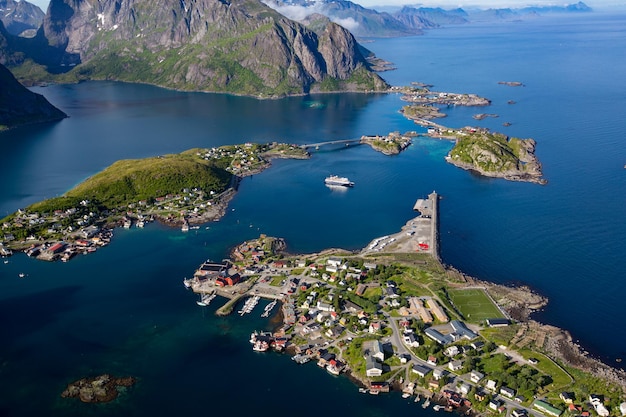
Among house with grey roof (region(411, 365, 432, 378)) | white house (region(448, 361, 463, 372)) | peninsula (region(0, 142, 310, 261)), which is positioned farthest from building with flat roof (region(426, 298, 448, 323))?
peninsula (region(0, 142, 310, 261))

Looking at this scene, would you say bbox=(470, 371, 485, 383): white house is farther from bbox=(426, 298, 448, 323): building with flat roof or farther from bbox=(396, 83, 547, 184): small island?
bbox=(396, 83, 547, 184): small island

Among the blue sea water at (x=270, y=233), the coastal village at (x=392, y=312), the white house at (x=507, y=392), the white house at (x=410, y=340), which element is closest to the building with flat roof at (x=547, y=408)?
the coastal village at (x=392, y=312)

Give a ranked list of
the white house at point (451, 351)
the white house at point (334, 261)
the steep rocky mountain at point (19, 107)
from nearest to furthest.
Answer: the white house at point (451, 351), the white house at point (334, 261), the steep rocky mountain at point (19, 107)

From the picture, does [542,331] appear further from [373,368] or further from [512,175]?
[512,175]

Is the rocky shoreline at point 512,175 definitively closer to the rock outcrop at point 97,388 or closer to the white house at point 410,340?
the white house at point 410,340

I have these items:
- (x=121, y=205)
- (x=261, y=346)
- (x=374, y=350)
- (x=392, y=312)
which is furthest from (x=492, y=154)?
(x=121, y=205)

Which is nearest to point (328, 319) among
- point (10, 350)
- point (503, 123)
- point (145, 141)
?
point (10, 350)
